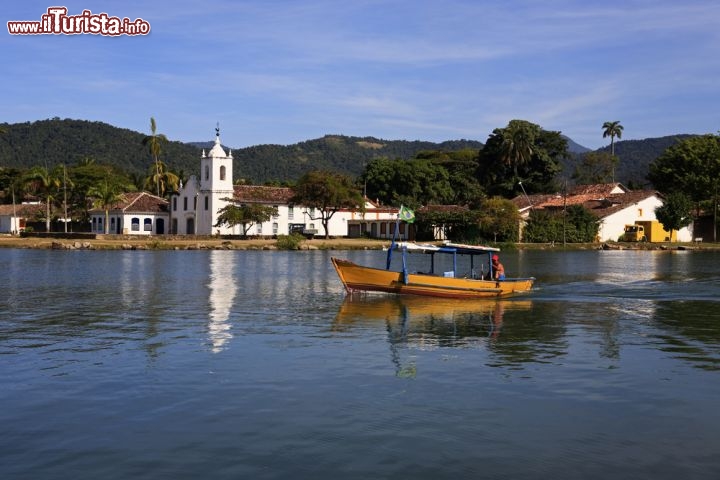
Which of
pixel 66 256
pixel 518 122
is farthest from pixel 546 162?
pixel 66 256

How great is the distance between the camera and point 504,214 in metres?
87.6

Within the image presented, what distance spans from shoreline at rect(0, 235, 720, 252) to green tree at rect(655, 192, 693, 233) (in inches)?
110

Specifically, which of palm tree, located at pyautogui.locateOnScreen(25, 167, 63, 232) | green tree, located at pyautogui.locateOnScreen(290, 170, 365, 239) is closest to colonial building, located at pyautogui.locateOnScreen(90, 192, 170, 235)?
palm tree, located at pyautogui.locateOnScreen(25, 167, 63, 232)

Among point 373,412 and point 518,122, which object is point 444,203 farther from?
point 373,412

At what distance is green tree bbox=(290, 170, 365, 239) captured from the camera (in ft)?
291

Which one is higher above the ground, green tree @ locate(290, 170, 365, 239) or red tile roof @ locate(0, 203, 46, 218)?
green tree @ locate(290, 170, 365, 239)

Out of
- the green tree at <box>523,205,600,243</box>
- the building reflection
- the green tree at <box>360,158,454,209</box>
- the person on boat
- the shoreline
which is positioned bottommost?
the building reflection

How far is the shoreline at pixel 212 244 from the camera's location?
7900 centimetres

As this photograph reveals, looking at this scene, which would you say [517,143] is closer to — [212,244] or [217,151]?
[217,151]

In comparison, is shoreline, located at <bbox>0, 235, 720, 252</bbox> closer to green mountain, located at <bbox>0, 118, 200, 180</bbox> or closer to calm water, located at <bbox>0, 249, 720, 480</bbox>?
calm water, located at <bbox>0, 249, 720, 480</bbox>

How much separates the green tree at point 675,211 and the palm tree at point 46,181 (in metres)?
72.3

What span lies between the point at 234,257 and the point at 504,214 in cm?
3446

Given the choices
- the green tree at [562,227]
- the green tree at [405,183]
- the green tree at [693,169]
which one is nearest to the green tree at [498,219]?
the green tree at [562,227]

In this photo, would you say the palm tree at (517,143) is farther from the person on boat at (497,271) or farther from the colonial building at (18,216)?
the person on boat at (497,271)
